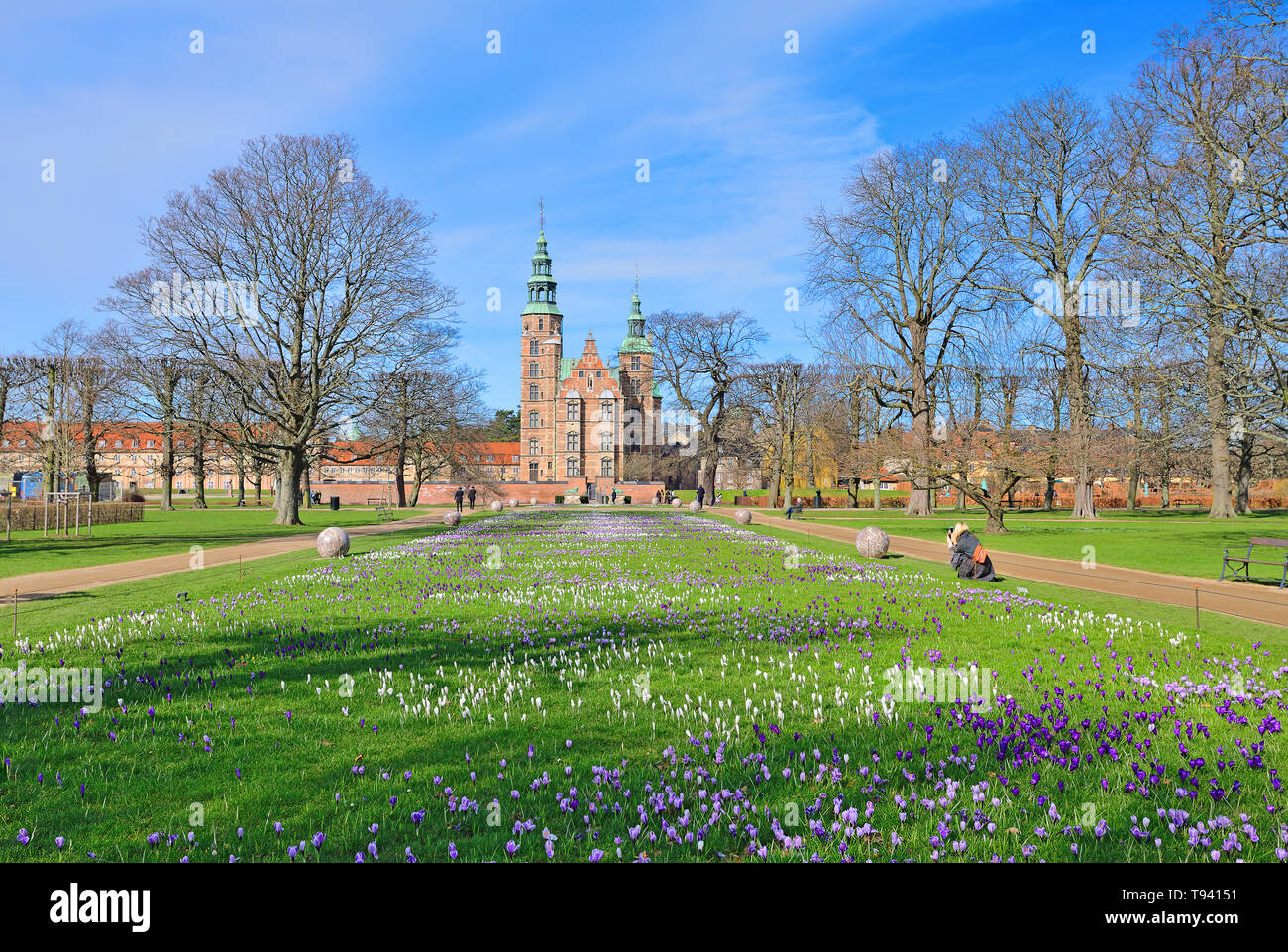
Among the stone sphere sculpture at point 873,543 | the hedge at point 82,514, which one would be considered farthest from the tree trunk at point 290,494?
the stone sphere sculpture at point 873,543

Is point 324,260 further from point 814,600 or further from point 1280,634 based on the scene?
point 1280,634

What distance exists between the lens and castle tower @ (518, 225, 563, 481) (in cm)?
12269

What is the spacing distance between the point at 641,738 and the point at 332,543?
17.7m

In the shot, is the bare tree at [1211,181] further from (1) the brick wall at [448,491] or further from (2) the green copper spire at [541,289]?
(2) the green copper spire at [541,289]

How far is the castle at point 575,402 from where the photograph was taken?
12188cm

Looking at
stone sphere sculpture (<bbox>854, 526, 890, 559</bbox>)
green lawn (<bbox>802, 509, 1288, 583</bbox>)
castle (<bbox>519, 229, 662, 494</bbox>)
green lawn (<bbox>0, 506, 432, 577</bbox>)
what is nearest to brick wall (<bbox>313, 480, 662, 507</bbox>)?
castle (<bbox>519, 229, 662, 494</bbox>)

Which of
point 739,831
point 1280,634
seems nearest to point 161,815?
point 739,831

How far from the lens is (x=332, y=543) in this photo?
21562 millimetres

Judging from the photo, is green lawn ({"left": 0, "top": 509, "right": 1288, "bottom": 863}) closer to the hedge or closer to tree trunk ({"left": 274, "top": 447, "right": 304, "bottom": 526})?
tree trunk ({"left": 274, "top": 447, "right": 304, "bottom": 526})

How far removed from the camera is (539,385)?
12512 centimetres

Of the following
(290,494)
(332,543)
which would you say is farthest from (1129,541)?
(290,494)

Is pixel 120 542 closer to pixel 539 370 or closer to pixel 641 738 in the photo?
pixel 641 738

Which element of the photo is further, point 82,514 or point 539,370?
point 539,370
